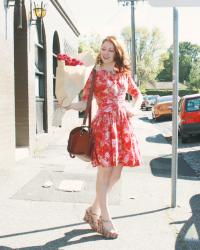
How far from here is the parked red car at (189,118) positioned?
1495cm

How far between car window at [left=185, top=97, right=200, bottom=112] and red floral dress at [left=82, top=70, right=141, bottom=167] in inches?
428

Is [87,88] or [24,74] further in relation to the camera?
[24,74]

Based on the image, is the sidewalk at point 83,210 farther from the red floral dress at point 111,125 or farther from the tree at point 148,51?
the tree at point 148,51

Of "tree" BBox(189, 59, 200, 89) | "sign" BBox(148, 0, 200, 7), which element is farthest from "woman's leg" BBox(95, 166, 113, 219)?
"tree" BBox(189, 59, 200, 89)

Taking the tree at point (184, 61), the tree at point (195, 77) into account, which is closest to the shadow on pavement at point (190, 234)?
the tree at point (195, 77)

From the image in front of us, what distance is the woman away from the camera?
4500 mm

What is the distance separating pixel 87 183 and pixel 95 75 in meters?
3.09

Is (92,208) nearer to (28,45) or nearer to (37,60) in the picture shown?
(28,45)

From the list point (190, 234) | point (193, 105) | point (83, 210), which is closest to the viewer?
point (190, 234)

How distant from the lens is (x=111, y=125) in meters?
4.51

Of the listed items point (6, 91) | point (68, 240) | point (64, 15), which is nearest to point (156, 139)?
point (64, 15)

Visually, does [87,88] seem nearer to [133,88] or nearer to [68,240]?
[133,88]

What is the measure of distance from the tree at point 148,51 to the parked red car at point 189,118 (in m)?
76.0

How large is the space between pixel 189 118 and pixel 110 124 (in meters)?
10.9
